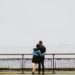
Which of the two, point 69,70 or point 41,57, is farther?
point 69,70

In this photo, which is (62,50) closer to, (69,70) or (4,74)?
(69,70)

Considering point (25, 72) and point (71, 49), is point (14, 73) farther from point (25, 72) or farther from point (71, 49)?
point (71, 49)

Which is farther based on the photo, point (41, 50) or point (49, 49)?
point (49, 49)

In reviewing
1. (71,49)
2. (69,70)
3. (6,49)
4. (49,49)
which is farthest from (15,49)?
(69,70)

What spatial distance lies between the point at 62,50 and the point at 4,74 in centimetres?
1502

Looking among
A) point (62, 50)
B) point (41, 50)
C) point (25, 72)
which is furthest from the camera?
point (62, 50)

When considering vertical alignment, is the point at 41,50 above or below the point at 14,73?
above

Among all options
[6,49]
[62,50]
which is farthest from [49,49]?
[6,49]

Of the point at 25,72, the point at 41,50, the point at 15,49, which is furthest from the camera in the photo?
the point at 15,49

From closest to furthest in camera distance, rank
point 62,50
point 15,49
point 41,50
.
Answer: point 41,50 → point 62,50 → point 15,49

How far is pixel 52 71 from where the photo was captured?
18.0 metres

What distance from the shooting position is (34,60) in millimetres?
16703

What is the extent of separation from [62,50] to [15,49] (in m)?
5.72

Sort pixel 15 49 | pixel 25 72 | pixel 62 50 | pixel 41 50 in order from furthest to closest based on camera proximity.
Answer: pixel 15 49 → pixel 62 50 → pixel 25 72 → pixel 41 50
